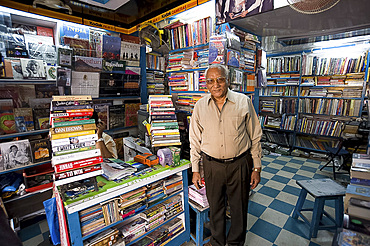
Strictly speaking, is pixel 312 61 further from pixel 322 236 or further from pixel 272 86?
pixel 322 236

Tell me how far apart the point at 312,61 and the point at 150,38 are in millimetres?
4158

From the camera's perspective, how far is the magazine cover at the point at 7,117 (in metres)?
2.03

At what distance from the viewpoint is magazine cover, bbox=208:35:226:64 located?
2.13 metres

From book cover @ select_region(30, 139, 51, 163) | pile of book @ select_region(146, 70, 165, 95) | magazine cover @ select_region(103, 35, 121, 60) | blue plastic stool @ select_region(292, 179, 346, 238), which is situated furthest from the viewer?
pile of book @ select_region(146, 70, 165, 95)

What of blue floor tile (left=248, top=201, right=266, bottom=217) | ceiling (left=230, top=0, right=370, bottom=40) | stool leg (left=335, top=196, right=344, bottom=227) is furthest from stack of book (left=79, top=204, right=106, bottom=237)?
ceiling (left=230, top=0, right=370, bottom=40)

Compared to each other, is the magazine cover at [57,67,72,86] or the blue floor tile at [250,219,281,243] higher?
the magazine cover at [57,67,72,86]

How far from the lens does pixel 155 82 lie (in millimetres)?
3902

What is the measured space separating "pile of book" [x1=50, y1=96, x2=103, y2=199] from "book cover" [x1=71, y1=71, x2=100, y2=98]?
40.7 inches

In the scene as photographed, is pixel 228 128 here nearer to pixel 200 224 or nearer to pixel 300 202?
pixel 200 224

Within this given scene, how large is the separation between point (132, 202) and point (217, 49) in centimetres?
189

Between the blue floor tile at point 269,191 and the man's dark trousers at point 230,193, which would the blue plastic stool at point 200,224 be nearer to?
the man's dark trousers at point 230,193

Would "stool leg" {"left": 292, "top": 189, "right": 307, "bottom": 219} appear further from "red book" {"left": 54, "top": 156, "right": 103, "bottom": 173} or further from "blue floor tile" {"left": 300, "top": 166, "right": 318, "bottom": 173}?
"red book" {"left": 54, "top": 156, "right": 103, "bottom": 173}

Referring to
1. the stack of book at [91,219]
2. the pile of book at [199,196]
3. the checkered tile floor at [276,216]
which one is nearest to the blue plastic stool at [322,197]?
the checkered tile floor at [276,216]

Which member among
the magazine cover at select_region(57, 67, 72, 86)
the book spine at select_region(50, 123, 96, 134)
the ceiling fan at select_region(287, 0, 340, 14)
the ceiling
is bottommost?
the book spine at select_region(50, 123, 96, 134)
